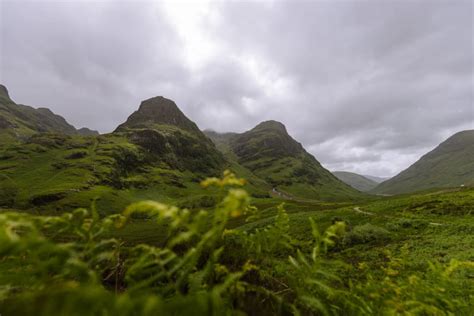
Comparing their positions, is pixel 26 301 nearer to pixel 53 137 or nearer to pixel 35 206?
pixel 35 206

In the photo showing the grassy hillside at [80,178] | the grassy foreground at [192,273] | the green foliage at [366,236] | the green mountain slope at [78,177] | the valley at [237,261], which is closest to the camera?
the grassy foreground at [192,273]

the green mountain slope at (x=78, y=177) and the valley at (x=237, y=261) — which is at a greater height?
the green mountain slope at (x=78, y=177)

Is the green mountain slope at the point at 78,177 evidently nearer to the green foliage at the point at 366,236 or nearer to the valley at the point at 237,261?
the green foliage at the point at 366,236

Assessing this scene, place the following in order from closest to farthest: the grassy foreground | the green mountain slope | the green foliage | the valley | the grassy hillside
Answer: the grassy foreground → the valley → the green foliage → the grassy hillside → the green mountain slope

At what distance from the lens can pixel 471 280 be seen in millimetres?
11117

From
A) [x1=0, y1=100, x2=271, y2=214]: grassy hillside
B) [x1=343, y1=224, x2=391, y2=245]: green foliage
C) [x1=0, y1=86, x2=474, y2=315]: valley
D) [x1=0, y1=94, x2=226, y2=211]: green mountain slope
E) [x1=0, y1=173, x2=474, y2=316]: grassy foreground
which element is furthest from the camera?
[x1=0, y1=94, x2=226, y2=211]: green mountain slope

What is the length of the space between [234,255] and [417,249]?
18882 mm

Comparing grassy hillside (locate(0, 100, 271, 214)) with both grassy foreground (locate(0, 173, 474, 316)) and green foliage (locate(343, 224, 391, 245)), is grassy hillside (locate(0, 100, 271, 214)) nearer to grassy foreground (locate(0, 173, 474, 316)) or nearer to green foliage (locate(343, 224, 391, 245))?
green foliage (locate(343, 224, 391, 245))

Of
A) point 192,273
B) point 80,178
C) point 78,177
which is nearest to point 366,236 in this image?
point 192,273

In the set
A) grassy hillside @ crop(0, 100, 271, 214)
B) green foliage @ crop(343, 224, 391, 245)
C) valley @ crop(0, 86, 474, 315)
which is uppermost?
grassy hillside @ crop(0, 100, 271, 214)

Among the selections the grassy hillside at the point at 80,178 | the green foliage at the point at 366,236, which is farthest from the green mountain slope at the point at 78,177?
the green foliage at the point at 366,236

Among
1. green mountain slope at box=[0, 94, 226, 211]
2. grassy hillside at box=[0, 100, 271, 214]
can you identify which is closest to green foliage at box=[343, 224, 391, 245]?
grassy hillside at box=[0, 100, 271, 214]

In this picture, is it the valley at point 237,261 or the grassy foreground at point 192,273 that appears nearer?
the grassy foreground at point 192,273

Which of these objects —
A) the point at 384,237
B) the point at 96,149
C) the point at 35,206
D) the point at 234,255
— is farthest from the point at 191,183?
the point at 234,255
